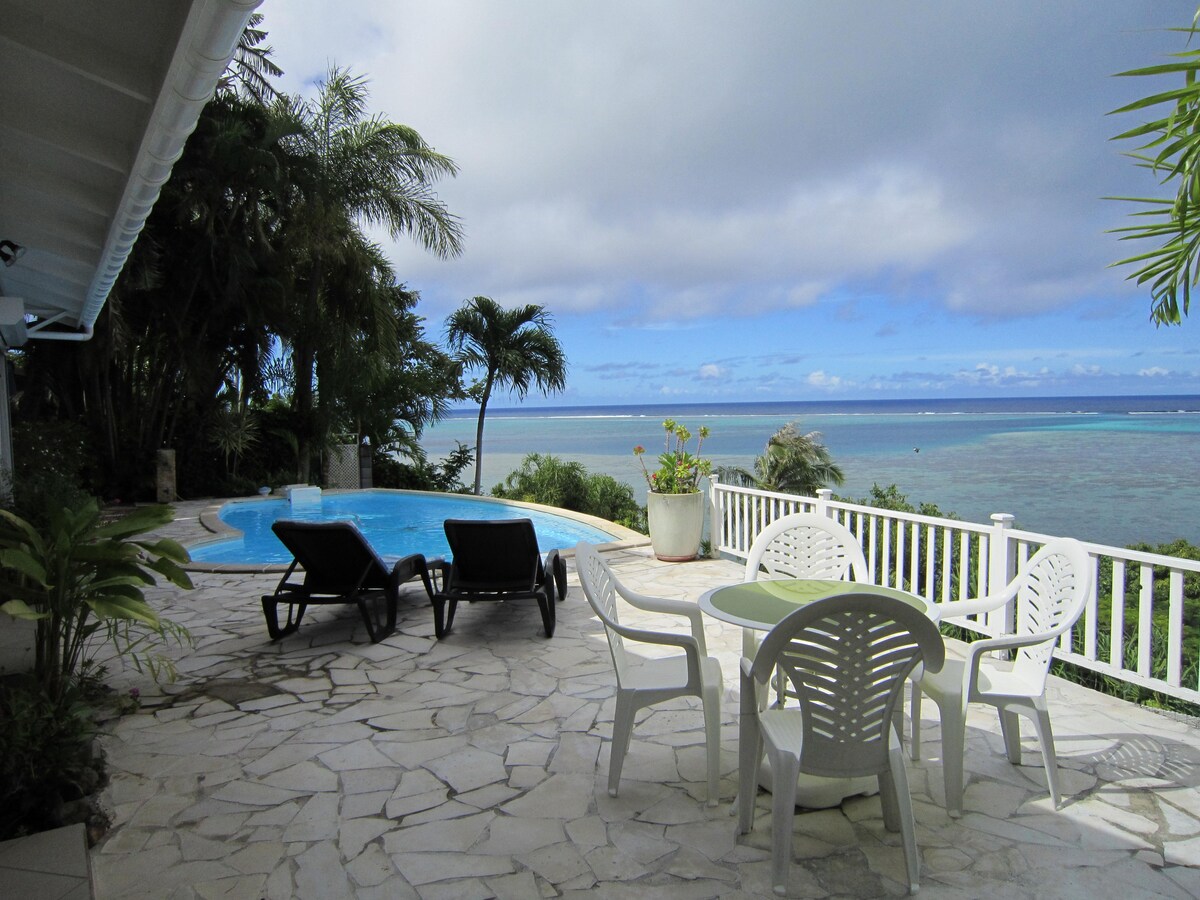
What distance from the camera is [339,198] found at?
13266 mm

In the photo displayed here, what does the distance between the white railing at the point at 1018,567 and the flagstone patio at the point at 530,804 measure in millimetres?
287

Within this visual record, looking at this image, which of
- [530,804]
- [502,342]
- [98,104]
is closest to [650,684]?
[530,804]

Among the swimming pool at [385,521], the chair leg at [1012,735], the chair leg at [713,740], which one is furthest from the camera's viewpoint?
the swimming pool at [385,521]

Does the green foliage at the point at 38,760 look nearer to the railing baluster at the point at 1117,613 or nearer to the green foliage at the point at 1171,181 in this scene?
the railing baluster at the point at 1117,613

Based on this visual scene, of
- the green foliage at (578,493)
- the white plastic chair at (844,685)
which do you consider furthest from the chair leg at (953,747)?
the green foliage at (578,493)

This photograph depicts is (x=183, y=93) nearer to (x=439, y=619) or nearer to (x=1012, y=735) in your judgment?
(x=439, y=619)

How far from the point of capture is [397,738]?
3.32 meters

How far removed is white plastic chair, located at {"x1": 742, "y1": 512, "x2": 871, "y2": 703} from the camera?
369 cm

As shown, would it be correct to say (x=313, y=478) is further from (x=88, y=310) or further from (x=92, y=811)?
(x=92, y=811)

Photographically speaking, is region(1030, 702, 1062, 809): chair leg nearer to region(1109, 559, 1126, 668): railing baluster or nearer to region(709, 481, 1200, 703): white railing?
region(709, 481, 1200, 703): white railing

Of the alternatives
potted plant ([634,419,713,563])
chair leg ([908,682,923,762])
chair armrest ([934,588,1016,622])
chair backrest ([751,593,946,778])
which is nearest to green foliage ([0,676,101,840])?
chair backrest ([751,593,946,778])

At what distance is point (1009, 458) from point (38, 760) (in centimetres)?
3986

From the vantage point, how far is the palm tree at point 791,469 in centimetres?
1355

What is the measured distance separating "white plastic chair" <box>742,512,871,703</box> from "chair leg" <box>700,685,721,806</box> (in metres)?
1.01
